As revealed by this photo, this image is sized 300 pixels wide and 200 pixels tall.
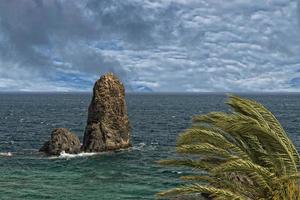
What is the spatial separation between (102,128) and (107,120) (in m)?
2.30

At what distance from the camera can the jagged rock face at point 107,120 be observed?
→ 235 feet

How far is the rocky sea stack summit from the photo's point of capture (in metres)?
68.8

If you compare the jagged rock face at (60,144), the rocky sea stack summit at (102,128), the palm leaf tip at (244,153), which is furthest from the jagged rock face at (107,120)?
the palm leaf tip at (244,153)

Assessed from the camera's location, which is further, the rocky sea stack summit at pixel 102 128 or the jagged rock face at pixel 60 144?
the rocky sea stack summit at pixel 102 128

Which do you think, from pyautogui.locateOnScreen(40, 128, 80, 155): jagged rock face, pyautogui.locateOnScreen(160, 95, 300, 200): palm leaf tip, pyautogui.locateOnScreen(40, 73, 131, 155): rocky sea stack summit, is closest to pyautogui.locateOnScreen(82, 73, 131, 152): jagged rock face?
pyautogui.locateOnScreen(40, 73, 131, 155): rocky sea stack summit

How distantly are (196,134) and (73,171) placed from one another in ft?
131

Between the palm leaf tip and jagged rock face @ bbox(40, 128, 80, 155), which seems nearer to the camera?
the palm leaf tip

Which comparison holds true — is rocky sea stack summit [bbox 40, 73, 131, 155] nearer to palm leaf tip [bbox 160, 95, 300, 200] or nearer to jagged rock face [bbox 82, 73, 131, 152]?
jagged rock face [bbox 82, 73, 131, 152]

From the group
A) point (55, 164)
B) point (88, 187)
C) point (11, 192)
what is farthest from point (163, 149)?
point (11, 192)

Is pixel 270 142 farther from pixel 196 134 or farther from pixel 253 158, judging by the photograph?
pixel 196 134

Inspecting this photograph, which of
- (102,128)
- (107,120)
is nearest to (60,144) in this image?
(102,128)

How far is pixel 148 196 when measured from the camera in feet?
141

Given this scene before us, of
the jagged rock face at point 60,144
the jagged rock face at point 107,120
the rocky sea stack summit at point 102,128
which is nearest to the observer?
the jagged rock face at point 60,144

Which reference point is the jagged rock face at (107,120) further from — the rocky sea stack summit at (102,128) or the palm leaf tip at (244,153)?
the palm leaf tip at (244,153)
